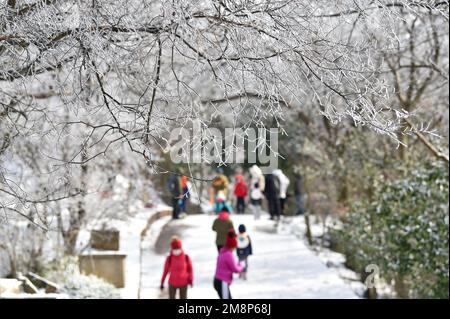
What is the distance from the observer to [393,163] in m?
17.7

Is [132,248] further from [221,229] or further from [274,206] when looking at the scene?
[274,206]

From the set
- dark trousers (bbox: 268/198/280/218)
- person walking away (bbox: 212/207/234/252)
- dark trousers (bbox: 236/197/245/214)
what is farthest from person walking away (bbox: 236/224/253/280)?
dark trousers (bbox: 236/197/245/214)

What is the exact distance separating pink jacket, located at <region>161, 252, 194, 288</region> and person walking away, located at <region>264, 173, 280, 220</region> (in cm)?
953

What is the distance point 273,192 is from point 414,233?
26.3 ft

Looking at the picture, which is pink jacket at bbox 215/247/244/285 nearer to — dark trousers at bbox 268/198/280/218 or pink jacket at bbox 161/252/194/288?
pink jacket at bbox 161/252/194/288

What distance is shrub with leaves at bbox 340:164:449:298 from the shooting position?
13750 mm

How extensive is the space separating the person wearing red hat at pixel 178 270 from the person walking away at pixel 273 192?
31.3 feet

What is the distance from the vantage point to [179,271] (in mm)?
12414

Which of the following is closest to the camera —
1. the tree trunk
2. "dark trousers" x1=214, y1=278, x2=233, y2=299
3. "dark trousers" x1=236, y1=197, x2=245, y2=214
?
"dark trousers" x1=214, y1=278, x2=233, y2=299

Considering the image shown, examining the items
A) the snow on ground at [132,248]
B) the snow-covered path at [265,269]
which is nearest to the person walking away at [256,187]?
the snow-covered path at [265,269]

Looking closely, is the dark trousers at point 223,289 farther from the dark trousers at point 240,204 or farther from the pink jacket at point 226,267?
the dark trousers at point 240,204

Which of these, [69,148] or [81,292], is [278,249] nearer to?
[69,148]
